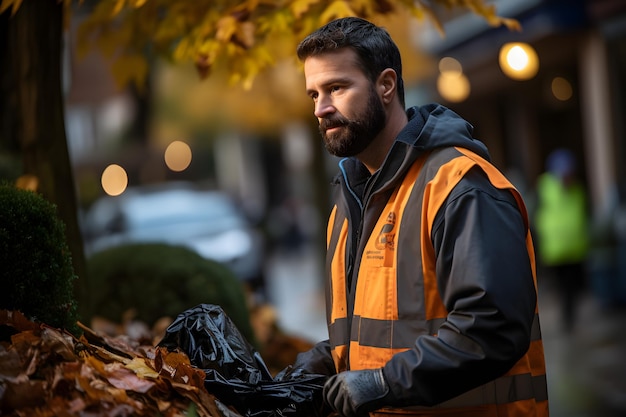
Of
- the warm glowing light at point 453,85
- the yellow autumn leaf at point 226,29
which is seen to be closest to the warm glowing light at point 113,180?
the warm glowing light at point 453,85

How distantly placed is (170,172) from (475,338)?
132ft

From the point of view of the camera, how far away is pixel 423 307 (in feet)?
9.05

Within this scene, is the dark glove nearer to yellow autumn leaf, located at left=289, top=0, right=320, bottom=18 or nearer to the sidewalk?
yellow autumn leaf, located at left=289, top=0, right=320, bottom=18

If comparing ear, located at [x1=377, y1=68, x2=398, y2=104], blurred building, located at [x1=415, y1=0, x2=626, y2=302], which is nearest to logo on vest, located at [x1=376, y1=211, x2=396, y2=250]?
ear, located at [x1=377, y1=68, x2=398, y2=104]

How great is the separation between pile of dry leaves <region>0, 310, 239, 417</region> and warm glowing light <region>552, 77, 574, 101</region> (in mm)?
15405

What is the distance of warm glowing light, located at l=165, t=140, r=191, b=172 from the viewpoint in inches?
1641

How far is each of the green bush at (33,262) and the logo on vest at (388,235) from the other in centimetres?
127

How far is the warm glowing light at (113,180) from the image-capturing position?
33900 millimetres

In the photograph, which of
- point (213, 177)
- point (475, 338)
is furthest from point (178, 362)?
point (213, 177)

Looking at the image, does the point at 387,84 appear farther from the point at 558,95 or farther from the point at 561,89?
the point at 558,95

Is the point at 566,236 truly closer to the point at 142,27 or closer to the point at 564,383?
the point at 564,383

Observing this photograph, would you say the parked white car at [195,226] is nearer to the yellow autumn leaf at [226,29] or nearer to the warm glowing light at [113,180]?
the yellow autumn leaf at [226,29]

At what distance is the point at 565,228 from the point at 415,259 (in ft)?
31.4

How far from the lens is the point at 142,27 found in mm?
5516
